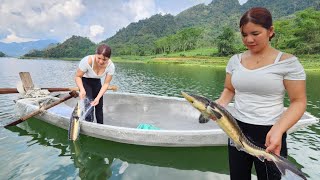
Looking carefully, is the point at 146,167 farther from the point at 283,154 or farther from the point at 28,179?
the point at 283,154

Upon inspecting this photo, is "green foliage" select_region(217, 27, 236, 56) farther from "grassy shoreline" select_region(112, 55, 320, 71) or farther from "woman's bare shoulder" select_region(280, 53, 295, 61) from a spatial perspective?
"woman's bare shoulder" select_region(280, 53, 295, 61)

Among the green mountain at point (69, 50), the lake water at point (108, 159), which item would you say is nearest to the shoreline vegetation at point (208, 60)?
the lake water at point (108, 159)

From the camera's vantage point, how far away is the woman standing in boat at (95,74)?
21.2 ft

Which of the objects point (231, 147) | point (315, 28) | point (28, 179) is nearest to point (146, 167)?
point (28, 179)

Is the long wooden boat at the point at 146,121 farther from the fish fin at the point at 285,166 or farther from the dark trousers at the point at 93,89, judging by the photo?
the fish fin at the point at 285,166

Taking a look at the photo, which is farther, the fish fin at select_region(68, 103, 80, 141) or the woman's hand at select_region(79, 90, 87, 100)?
the fish fin at select_region(68, 103, 80, 141)

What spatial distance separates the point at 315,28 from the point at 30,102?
6889cm

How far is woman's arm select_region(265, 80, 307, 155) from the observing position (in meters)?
2.25

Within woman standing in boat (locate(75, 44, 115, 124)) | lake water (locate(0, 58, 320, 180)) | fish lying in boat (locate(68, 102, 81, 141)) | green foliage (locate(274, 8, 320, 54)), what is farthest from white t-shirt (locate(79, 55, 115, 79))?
green foliage (locate(274, 8, 320, 54))

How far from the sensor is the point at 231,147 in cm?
280

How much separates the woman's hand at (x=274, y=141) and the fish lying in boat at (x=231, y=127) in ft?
0.17

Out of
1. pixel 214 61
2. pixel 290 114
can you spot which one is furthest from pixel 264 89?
pixel 214 61

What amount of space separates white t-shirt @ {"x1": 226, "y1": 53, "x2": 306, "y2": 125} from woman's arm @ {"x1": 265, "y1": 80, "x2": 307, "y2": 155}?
2.5 inches

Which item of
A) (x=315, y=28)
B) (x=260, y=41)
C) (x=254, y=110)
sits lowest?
(x=315, y=28)
